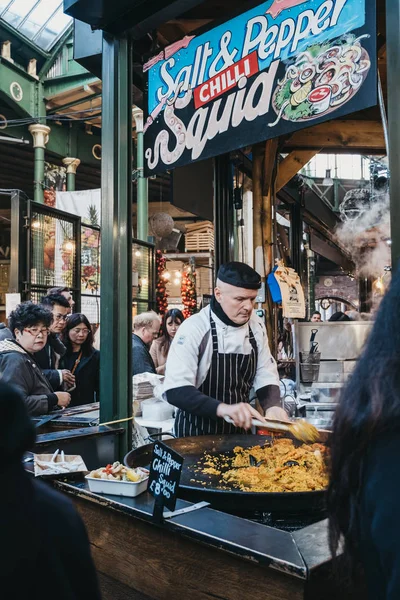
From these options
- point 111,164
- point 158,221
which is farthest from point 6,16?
point 111,164

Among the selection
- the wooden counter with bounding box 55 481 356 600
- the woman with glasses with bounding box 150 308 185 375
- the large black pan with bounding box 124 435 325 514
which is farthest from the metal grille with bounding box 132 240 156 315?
the wooden counter with bounding box 55 481 356 600

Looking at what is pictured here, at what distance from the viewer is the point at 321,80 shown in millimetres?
2418

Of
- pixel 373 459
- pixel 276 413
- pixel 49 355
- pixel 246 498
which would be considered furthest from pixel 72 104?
pixel 373 459

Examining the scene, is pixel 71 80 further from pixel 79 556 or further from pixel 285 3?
pixel 79 556

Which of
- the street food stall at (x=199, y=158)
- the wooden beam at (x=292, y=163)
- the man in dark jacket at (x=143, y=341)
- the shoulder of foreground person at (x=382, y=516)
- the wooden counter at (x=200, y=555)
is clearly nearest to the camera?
the shoulder of foreground person at (x=382, y=516)

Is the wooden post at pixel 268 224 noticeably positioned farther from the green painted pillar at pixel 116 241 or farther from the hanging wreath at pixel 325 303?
the hanging wreath at pixel 325 303

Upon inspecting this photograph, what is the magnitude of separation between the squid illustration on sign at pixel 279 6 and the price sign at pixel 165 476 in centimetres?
207

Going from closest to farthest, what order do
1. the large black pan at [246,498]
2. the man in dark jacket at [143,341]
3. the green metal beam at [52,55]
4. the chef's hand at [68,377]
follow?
1. the large black pan at [246,498]
2. the chef's hand at [68,377]
3. the man in dark jacket at [143,341]
4. the green metal beam at [52,55]

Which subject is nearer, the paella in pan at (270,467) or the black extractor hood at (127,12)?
the paella in pan at (270,467)

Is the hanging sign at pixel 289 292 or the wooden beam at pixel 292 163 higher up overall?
the wooden beam at pixel 292 163

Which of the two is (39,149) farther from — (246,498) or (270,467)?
(246,498)

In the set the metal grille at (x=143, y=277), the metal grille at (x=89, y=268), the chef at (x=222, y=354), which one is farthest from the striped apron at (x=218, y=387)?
the metal grille at (x=143, y=277)

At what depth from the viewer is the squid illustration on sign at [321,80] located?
229 centimetres

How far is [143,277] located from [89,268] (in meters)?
1.65
